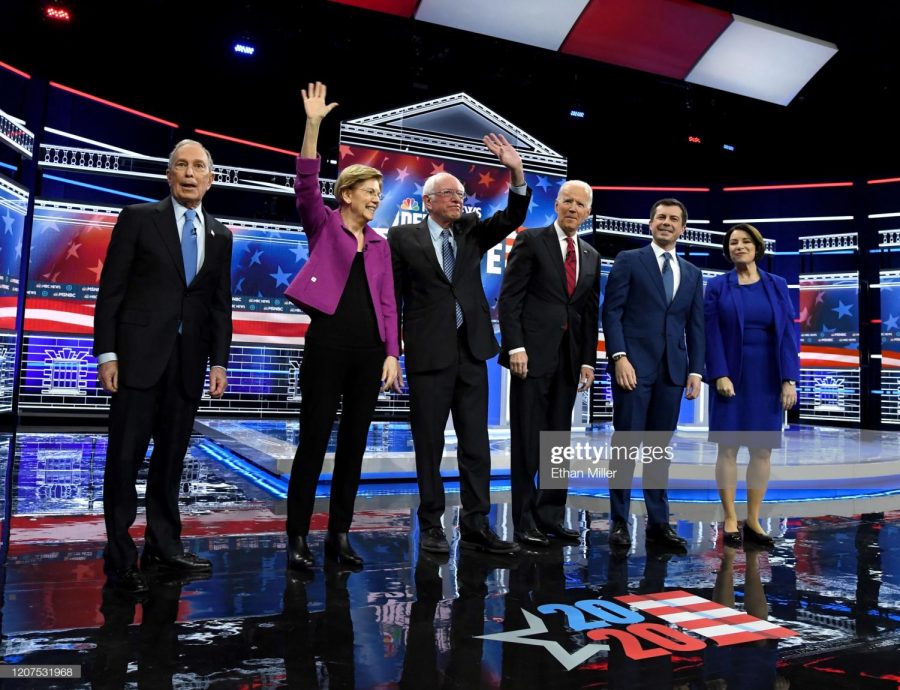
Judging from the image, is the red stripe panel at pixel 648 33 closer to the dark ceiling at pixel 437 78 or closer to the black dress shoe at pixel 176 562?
the dark ceiling at pixel 437 78

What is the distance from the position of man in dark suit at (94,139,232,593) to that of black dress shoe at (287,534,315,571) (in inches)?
11.2

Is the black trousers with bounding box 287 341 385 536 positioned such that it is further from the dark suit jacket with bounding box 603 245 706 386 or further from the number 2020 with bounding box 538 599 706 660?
the dark suit jacket with bounding box 603 245 706 386

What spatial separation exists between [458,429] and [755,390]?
144cm

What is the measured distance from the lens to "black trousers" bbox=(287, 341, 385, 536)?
2.44 m

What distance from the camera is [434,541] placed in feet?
8.79

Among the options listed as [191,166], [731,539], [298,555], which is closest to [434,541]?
[298,555]

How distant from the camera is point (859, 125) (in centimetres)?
1115

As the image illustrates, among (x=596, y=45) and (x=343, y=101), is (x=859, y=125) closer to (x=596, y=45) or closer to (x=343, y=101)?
(x=596, y=45)

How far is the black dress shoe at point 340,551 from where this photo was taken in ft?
8.18

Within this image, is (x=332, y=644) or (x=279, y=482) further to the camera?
(x=279, y=482)

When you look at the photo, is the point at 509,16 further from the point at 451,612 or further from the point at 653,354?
the point at 451,612

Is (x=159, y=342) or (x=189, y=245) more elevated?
(x=189, y=245)

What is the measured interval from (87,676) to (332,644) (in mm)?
542

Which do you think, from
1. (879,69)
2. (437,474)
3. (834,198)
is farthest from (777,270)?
(437,474)
